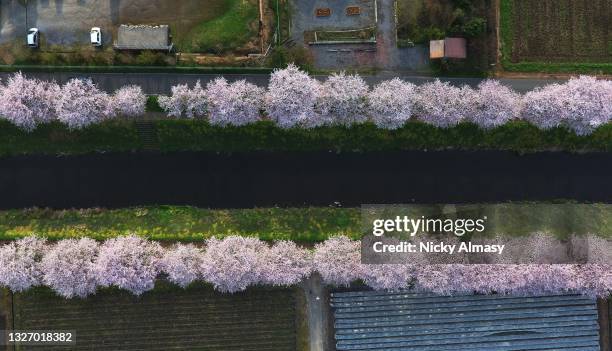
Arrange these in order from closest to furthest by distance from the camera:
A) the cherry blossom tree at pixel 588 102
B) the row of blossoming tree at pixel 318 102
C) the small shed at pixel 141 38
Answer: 1. the row of blossoming tree at pixel 318 102
2. the cherry blossom tree at pixel 588 102
3. the small shed at pixel 141 38

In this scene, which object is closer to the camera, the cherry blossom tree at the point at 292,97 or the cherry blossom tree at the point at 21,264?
the cherry blossom tree at the point at 21,264

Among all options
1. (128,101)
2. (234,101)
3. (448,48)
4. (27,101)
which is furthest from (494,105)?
(27,101)

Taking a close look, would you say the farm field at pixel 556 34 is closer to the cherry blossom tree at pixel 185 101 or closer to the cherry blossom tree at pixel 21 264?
the cherry blossom tree at pixel 185 101

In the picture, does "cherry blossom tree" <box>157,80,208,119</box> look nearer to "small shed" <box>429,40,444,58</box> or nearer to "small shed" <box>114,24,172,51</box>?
"small shed" <box>114,24,172,51</box>

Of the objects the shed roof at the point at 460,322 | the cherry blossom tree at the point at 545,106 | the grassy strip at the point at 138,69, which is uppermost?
the grassy strip at the point at 138,69

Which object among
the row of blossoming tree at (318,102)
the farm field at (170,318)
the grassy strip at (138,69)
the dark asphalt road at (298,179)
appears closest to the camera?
the row of blossoming tree at (318,102)

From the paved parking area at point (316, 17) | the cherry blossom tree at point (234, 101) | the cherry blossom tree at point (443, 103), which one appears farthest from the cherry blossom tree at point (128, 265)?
the cherry blossom tree at point (443, 103)

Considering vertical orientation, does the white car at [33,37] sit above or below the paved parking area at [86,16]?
below
